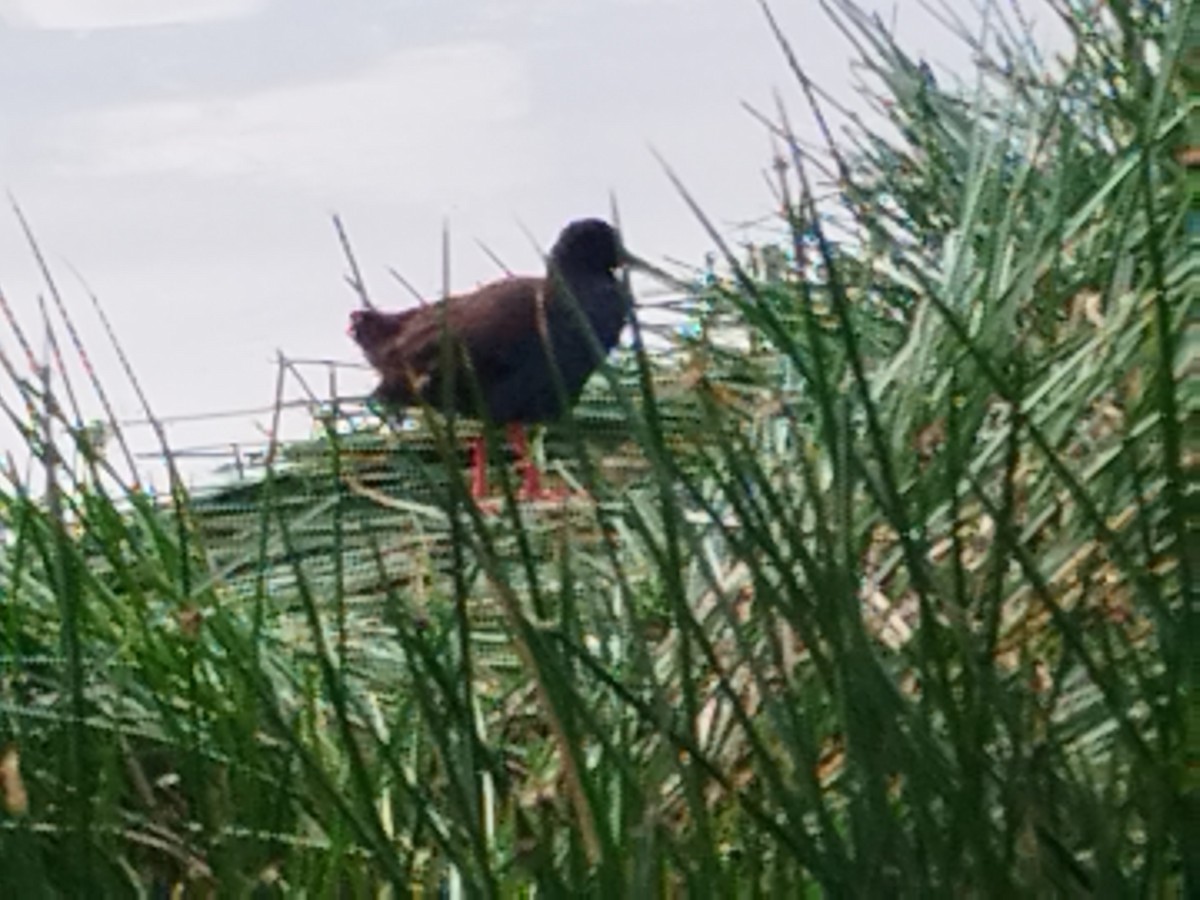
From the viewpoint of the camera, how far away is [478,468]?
2898 millimetres

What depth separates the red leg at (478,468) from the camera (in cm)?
287

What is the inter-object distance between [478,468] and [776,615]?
1597 millimetres

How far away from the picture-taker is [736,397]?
7.66ft

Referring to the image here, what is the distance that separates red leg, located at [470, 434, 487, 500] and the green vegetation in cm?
25

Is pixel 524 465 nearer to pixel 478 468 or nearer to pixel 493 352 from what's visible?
pixel 478 468

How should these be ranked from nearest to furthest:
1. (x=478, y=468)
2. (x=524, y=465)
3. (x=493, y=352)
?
(x=524, y=465) < (x=478, y=468) < (x=493, y=352)

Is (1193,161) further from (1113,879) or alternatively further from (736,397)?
(736,397)

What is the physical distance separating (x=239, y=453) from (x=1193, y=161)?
4.80 feet

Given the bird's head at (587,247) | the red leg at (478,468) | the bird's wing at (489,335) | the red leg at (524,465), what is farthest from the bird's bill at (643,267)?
the bird's head at (587,247)

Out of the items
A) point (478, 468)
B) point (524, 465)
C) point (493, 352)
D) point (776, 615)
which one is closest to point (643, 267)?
point (776, 615)

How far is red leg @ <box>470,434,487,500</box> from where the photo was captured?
2865 mm

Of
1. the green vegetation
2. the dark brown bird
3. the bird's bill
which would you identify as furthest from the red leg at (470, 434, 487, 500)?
the bird's bill

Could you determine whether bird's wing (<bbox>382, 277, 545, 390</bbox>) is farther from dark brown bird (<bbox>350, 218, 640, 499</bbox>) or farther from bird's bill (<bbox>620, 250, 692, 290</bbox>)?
bird's bill (<bbox>620, 250, 692, 290</bbox>)

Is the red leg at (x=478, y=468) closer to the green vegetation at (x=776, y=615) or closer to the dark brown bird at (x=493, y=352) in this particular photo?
the dark brown bird at (x=493, y=352)
